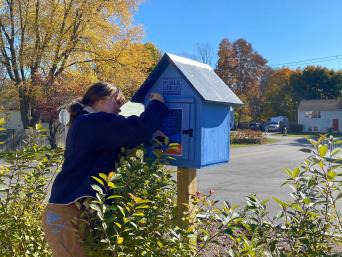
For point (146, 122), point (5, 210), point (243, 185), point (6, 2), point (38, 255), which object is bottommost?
point (243, 185)

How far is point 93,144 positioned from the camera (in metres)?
2.29

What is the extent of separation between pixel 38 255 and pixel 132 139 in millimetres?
1277

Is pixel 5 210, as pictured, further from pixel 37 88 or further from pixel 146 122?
pixel 37 88

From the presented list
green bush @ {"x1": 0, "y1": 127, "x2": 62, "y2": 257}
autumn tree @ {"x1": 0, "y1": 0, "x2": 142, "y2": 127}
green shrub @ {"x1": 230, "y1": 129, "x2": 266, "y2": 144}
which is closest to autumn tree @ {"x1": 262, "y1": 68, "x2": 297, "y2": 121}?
green shrub @ {"x1": 230, "y1": 129, "x2": 266, "y2": 144}

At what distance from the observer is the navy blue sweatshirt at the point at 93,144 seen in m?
2.26

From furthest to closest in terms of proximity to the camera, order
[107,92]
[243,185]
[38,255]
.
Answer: [243,185] → [38,255] → [107,92]

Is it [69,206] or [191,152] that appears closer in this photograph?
[69,206]

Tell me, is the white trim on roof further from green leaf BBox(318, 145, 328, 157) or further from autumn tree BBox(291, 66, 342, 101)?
autumn tree BBox(291, 66, 342, 101)

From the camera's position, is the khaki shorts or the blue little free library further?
the blue little free library

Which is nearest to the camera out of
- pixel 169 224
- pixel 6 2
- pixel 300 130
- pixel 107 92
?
pixel 169 224

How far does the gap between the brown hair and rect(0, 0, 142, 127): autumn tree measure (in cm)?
1898

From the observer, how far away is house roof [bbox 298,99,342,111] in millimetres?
55438

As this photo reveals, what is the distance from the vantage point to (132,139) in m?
2.29

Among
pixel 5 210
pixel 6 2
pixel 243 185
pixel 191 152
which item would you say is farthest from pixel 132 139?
pixel 6 2
